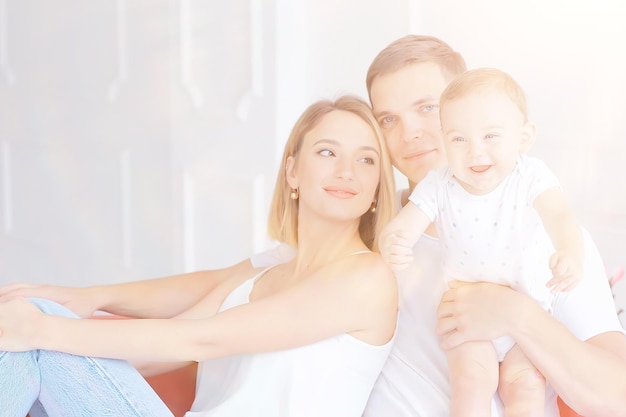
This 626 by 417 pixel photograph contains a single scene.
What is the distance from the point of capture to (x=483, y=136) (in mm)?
1277

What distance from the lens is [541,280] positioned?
4.56ft

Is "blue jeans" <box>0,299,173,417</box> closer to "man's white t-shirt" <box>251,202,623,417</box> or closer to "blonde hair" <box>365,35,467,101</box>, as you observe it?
"man's white t-shirt" <box>251,202,623,417</box>

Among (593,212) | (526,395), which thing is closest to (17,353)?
(526,395)

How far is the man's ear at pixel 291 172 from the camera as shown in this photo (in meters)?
1.71

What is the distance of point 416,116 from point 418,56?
0.11m

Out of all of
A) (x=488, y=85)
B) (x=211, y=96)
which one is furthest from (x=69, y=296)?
(x=211, y=96)

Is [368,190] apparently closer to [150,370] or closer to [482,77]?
[482,77]

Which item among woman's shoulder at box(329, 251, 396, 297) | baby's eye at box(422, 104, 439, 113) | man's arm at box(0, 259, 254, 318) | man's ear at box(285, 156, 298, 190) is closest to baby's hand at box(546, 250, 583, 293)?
woman's shoulder at box(329, 251, 396, 297)

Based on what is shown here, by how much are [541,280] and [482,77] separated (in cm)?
35

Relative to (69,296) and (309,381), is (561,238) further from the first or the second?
(69,296)

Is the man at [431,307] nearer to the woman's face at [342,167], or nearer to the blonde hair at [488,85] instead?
the woman's face at [342,167]

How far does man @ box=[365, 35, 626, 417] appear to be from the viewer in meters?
1.33

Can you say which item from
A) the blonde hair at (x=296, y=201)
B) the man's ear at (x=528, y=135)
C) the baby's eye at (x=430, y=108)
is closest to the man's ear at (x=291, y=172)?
the blonde hair at (x=296, y=201)

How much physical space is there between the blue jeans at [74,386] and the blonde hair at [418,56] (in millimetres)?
Result: 728
